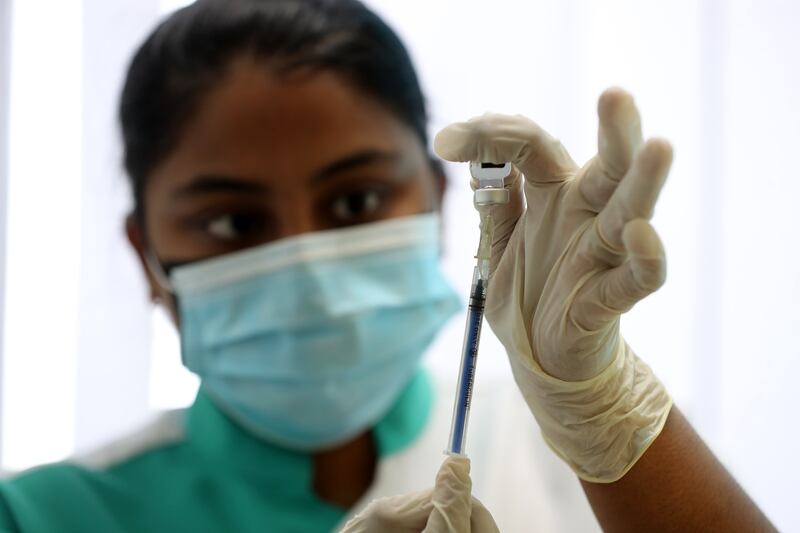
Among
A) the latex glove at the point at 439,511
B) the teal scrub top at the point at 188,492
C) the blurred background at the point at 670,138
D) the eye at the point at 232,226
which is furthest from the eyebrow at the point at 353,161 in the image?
the latex glove at the point at 439,511

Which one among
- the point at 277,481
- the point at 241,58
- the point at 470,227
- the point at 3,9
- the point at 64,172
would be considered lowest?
the point at 277,481

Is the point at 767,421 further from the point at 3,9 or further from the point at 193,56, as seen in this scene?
the point at 3,9

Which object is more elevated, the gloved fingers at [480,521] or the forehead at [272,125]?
the forehead at [272,125]

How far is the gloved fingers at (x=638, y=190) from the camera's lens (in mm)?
535

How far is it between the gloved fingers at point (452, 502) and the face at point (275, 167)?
19.4 inches

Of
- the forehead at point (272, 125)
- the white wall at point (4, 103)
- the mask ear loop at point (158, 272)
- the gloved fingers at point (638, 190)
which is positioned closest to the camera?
the gloved fingers at point (638, 190)

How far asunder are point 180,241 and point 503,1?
76 centimetres

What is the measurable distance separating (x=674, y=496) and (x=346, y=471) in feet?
2.08

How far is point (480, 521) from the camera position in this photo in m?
0.68

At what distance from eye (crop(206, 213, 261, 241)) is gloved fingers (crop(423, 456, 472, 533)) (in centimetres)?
55

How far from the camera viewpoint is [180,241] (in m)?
1.14

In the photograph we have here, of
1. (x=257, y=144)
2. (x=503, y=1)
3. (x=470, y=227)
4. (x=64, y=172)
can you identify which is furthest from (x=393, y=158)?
(x=64, y=172)

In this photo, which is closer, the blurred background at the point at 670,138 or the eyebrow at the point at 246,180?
the eyebrow at the point at 246,180

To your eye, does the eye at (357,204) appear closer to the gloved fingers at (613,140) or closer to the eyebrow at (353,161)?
the eyebrow at (353,161)
